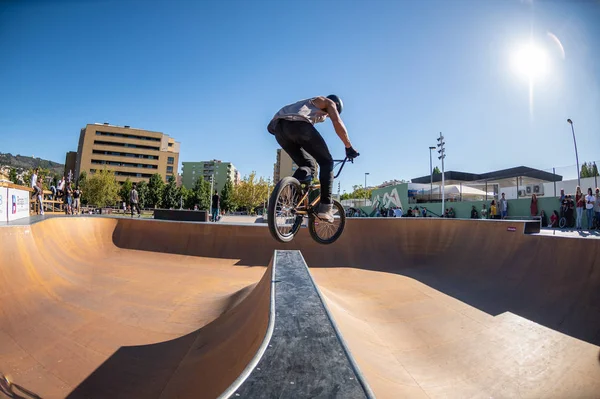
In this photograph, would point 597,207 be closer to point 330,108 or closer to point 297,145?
point 330,108

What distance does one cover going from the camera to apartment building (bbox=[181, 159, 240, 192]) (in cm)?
12644

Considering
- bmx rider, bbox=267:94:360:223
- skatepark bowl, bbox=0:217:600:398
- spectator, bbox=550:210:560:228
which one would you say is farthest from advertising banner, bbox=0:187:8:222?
spectator, bbox=550:210:560:228

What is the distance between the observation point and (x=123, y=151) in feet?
269

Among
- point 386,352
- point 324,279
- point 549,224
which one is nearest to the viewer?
point 386,352

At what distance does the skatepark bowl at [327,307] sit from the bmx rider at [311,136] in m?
1.58

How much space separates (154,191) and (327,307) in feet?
239

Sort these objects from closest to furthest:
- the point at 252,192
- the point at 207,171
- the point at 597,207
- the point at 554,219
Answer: the point at 597,207 → the point at 554,219 → the point at 252,192 → the point at 207,171

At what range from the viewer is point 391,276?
6676 millimetres

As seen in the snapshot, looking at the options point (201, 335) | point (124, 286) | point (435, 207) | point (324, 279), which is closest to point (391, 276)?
point (324, 279)

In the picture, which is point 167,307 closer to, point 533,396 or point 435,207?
point 533,396

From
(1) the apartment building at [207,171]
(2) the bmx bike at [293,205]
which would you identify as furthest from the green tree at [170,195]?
(2) the bmx bike at [293,205]

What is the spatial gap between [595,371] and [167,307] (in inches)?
214

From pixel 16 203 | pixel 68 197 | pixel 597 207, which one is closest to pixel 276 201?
pixel 16 203

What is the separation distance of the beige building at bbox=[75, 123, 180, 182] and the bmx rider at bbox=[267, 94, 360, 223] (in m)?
93.4
